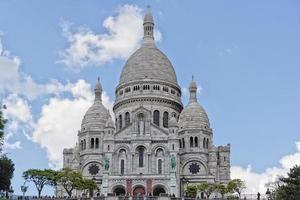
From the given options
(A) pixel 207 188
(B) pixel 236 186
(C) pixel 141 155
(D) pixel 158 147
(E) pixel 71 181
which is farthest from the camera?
(C) pixel 141 155

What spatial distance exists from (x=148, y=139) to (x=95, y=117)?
15.4 meters

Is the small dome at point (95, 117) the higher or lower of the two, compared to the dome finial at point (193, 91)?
lower

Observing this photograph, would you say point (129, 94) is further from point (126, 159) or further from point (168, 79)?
point (126, 159)

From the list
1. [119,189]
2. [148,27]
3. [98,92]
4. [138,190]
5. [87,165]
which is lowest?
[138,190]

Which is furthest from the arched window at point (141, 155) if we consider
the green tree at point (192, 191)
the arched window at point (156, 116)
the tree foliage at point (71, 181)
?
the arched window at point (156, 116)

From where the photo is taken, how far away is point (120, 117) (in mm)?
130250

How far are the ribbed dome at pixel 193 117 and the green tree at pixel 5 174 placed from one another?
128 feet

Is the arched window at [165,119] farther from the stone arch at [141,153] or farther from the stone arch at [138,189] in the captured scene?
the stone arch at [138,189]

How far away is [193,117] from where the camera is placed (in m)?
125

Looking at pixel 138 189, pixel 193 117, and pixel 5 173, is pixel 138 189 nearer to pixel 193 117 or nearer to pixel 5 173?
pixel 193 117

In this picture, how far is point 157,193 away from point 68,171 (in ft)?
52.7

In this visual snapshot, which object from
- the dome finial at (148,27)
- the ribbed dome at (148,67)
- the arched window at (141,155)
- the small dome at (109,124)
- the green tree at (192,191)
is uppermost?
the dome finial at (148,27)

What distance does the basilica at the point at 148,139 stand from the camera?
371 ft

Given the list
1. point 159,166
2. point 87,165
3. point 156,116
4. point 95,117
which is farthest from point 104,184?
point 156,116
